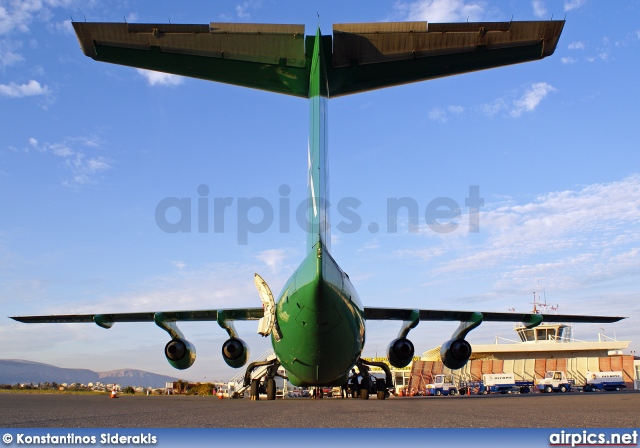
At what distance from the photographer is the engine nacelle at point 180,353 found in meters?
16.4

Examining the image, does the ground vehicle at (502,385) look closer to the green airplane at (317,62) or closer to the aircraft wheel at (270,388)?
the aircraft wheel at (270,388)

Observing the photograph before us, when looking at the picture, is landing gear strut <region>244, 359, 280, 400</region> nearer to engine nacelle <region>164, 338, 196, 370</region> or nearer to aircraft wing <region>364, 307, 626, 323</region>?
engine nacelle <region>164, 338, 196, 370</region>

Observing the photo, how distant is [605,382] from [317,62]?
112 ft

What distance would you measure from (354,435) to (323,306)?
12.9 feet

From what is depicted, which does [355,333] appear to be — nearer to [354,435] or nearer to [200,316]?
[354,435]

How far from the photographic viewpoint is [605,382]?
114 ft

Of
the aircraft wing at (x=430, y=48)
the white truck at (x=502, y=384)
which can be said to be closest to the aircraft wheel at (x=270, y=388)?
the aircraft wing at (x=430, y=48)

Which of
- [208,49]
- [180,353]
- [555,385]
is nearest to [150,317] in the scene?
[180,353]

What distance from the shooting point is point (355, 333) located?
33.1 feet

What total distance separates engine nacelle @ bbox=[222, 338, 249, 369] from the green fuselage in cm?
572

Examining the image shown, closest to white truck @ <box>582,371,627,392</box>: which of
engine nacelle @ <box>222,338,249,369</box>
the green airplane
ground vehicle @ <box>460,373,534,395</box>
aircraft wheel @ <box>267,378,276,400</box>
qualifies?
ground vehicle @ <box>460,373,534,395</box>

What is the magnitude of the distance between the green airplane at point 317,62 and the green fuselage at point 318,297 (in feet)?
0.06

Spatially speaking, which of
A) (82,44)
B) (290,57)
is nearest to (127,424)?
(82,44)

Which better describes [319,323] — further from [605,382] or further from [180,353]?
[605,382]
